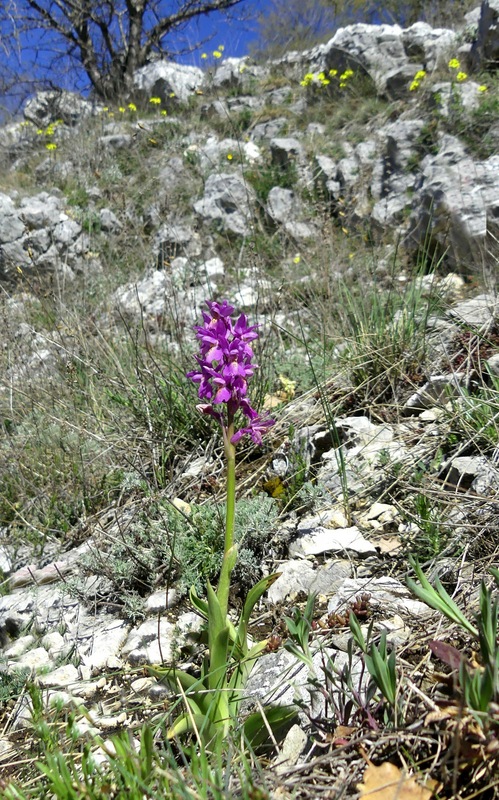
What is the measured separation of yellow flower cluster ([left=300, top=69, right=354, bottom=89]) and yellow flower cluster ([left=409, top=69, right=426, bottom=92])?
1.26 metres

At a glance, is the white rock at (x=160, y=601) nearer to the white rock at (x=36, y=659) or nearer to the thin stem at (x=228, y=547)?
the white rock at (x=36, y=659)

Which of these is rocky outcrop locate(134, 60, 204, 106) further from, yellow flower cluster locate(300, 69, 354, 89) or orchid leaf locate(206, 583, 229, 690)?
orchid leaf locate(206, 583, 229, 690)

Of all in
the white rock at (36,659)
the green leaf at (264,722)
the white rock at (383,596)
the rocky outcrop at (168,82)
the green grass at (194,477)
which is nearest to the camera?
the green grass at (194,477)

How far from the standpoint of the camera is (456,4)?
9961 mm

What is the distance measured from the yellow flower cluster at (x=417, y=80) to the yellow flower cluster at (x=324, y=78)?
126 centimetres

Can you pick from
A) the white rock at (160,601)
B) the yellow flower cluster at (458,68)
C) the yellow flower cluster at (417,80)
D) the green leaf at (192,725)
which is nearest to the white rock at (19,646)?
the white rock at (160,601)

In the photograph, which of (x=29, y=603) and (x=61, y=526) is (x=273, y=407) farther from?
(x=29, y=603)

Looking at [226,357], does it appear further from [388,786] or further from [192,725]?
[388,786]

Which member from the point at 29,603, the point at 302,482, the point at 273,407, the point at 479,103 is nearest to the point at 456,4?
the point at 479,103

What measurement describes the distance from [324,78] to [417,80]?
1.72 metres

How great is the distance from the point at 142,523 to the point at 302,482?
0.75 m

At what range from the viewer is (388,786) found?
3.49 ft

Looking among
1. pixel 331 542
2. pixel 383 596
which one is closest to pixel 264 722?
pixel 383 596

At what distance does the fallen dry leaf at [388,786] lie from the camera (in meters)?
1.04
